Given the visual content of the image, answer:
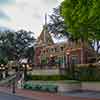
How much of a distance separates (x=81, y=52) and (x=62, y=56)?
6676mm

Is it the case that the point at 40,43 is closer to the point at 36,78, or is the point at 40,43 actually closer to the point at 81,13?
the point at 36,78

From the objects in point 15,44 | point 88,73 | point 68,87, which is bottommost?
point 68,87

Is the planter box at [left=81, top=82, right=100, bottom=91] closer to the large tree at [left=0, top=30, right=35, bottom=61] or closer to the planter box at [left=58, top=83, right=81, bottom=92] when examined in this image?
the planter box at [left=58, top=83, right=81, bottom=92]

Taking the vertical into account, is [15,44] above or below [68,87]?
above

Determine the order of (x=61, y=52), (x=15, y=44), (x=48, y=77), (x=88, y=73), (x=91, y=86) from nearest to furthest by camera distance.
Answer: (x=91, y=86) < (x=88, y=73) < (x=48, y=77) < (x=61, y=52) < (x=15, y=44)

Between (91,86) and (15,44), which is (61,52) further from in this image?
(91,86)

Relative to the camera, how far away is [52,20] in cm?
7131

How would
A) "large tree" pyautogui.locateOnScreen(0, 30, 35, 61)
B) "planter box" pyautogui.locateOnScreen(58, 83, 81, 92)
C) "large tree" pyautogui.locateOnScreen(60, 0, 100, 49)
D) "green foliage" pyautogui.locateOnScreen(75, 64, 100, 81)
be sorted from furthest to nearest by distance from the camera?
"large tree" pyautogui.locateOnScreen(0, 30, 35, 61)
"green foliage" pyautogui.locateOnScreen(75, 64, 100, 81)
"planter box" pyautogui.locateOnScreen(58, 83, 81, 92)
"large tree" pyautogui.locateOnScreen(60, 0, 100, 49)

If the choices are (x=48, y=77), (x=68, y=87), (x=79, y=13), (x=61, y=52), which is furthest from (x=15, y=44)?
(x=79, y=13)

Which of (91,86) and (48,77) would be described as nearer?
(91,86)

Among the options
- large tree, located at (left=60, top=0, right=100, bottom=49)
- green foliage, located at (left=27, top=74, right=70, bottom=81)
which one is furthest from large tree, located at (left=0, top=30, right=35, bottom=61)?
large tree, located at (left=60, top=0, right=100, bottom=49)

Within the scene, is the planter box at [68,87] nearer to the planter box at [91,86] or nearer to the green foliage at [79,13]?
the planter box at [91,86]

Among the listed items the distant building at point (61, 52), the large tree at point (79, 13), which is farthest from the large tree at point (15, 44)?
the large tree at point (79, 13)

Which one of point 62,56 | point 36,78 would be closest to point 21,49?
point 62,56
